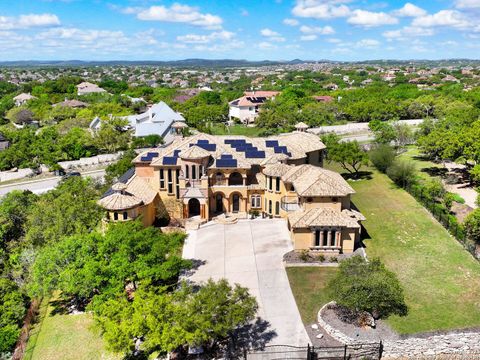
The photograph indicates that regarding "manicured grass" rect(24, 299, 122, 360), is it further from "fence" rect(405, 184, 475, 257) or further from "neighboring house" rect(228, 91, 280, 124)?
"neighboring house" rect(228, 91, 280, 124)

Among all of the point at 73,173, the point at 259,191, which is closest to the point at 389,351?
the point at 259,191

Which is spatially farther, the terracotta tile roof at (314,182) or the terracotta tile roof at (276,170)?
the terracotta tile roof at (276,170)

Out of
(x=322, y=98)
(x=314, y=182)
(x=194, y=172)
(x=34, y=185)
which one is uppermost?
(x=322, y=98)

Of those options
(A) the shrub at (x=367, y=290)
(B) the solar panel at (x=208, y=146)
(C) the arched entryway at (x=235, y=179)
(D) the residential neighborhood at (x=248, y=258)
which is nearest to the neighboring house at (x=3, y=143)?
(D) the residential neighborhood at (x=248, y=258)

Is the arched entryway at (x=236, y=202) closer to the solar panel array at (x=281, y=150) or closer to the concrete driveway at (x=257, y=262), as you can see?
the concrete driveway at (x=257, y=262)

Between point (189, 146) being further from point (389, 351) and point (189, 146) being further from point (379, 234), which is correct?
point (389, 351)

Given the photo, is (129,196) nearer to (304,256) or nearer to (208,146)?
(208,146)

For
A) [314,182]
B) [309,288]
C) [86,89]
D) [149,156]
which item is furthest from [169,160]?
[86,89]
